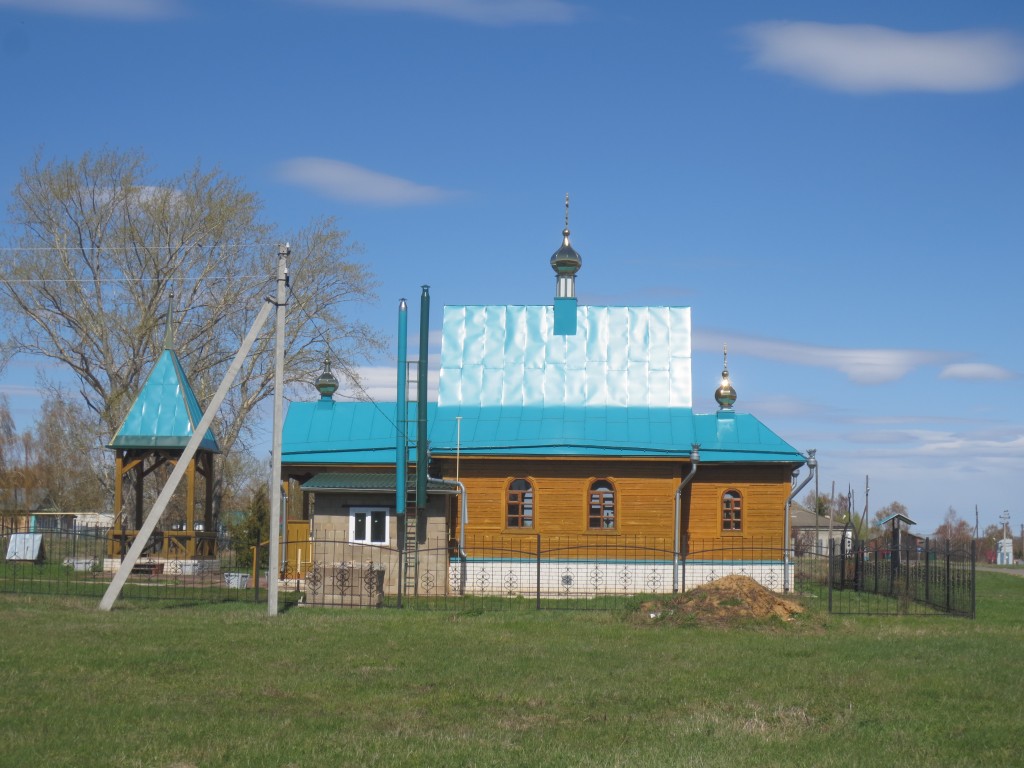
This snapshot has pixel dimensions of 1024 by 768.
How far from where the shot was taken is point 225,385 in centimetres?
1867

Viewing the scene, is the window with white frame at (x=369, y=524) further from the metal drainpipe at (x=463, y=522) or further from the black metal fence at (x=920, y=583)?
Result: the black metal fence at (x=920, y=583)

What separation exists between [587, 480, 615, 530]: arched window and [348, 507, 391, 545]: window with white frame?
441cm

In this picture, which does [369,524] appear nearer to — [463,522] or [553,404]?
[463,522]

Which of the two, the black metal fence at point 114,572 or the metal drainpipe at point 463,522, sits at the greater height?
the metal drainpipe at point 463,522

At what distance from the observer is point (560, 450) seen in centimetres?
2573

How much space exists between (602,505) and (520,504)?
5.82 ft

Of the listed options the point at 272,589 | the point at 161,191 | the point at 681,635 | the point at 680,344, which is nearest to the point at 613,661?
the point at 681,635

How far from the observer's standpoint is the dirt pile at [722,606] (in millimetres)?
17828

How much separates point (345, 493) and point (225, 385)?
690 cm

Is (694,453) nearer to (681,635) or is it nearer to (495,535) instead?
(495,535)

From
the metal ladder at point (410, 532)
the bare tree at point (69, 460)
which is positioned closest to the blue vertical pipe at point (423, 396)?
the metal ladder at point (410, 532)

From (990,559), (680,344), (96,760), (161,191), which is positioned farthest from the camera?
(990,559)

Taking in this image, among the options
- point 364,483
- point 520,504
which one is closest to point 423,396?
→ point 364,483

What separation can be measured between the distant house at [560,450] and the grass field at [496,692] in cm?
750
